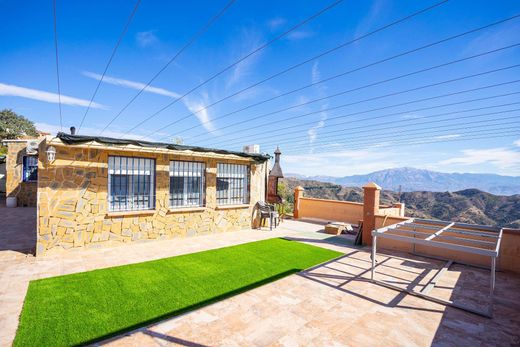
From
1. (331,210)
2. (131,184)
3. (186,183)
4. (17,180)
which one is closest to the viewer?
(131,184)

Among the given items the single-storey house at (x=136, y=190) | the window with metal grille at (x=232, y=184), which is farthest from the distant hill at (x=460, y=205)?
the single-storey house at (x=136, y=190)

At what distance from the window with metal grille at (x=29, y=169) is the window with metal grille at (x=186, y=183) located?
12.8 m

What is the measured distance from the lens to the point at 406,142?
691 inches

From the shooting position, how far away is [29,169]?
15.5 metres

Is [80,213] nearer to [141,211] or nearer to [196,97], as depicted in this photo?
[141,211]

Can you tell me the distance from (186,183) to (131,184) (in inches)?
74.5

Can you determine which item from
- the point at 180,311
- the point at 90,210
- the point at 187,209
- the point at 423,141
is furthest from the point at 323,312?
the point at 423,141

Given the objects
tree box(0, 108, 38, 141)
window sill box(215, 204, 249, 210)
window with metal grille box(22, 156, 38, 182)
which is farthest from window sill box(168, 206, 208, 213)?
tree box(0, 108, 38, 141)

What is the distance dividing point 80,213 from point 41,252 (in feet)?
4.18

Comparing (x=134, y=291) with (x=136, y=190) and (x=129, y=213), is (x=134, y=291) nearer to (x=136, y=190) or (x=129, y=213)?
(x=129, y=213)

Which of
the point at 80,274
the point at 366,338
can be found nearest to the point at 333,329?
the point at 366,338

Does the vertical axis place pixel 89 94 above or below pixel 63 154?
above

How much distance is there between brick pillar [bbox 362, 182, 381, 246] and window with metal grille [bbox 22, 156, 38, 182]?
63.4 feet

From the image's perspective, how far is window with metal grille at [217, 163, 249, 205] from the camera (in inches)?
409
